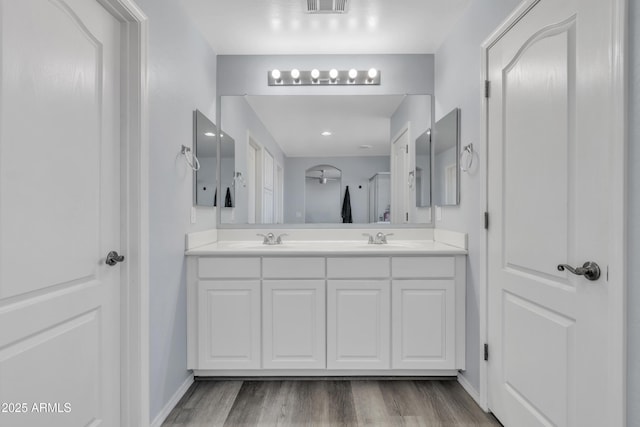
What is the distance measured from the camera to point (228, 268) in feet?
7.39

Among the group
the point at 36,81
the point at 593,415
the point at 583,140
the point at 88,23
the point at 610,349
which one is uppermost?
the point at 88,23

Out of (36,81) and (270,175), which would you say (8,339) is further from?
(270,175)

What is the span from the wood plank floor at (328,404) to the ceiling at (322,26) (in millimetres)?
2274

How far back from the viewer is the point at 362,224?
9.43 feet

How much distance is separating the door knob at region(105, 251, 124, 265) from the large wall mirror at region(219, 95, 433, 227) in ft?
4.29

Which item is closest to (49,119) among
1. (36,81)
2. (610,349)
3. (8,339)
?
(36,81)

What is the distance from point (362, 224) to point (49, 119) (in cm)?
210

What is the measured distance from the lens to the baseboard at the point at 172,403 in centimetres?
180

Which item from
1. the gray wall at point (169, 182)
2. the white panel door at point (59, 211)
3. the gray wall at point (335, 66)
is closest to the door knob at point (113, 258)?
the white panel door at point (59, 211)

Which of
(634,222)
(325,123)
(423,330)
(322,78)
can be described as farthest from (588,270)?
(322,78)

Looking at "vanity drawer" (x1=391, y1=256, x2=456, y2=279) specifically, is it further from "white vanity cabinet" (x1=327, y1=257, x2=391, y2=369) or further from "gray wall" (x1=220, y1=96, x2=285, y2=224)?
"gray wall" (x1=220, y1=96, x2=285, y2=224)

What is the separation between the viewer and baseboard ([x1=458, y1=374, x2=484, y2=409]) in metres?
2.04

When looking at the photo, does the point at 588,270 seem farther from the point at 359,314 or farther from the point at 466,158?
the point at 359,314

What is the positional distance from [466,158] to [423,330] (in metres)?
1.07
